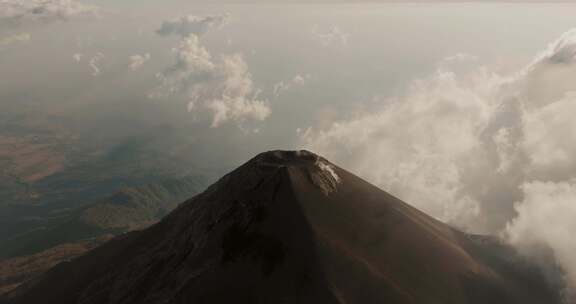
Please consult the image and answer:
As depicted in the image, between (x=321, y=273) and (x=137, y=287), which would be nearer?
(x=321, y=273)

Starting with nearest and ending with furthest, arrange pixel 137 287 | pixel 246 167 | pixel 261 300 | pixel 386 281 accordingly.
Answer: pixel 261 300, pixel 386 281, pixel 137 287, pixel 246 167

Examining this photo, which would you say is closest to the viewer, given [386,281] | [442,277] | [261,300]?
[261,300]

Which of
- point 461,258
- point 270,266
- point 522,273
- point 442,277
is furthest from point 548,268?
point 270,266

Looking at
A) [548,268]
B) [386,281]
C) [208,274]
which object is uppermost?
[548,268]

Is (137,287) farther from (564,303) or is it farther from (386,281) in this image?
(564,303)

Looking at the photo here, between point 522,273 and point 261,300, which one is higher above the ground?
point 522,273

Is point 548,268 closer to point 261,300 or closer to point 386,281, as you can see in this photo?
point 386,281
